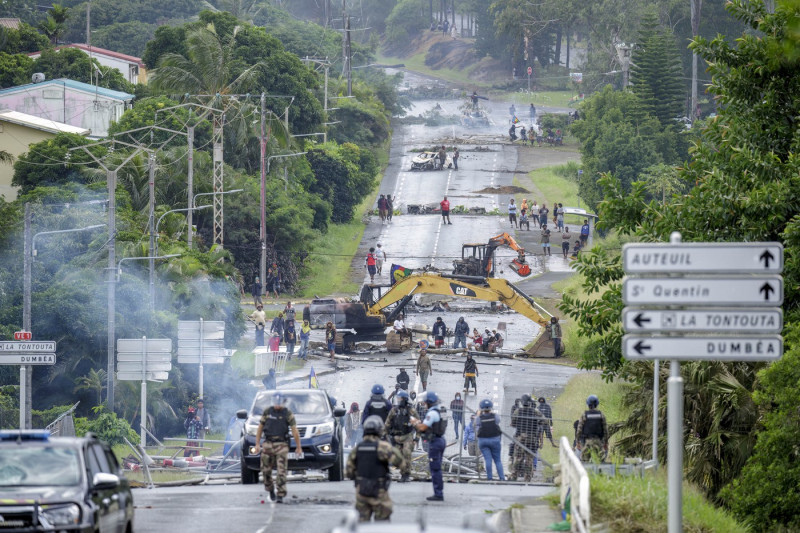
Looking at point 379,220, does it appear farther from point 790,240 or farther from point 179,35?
point 790,240

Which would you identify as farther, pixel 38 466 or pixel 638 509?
pixel 638 509

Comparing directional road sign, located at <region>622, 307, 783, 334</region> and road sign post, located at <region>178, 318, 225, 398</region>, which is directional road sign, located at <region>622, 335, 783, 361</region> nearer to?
directional road sign, located at <region>622, 307, 783, 334</region>

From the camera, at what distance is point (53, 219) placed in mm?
53031

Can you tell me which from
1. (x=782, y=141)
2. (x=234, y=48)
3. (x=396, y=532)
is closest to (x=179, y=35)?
(x=234, y=48)

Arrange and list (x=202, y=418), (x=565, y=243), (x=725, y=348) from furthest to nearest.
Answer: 1. (x=565, y=243)
2. (x=202, y=418)
3. (x=725, y=348)

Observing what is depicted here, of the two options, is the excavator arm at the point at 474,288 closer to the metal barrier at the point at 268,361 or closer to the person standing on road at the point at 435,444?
the metal barrier at the point at 268,361

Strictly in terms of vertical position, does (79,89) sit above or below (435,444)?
above

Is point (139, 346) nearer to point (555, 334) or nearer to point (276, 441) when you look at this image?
point (276, 441)

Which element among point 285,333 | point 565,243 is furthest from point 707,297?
point 565,243

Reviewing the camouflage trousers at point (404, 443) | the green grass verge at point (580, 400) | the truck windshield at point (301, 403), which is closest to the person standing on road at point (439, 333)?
the green grass verge at point (580, 400)

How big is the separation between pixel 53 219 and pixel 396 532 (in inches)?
1838

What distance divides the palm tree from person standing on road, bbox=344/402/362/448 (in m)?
13.1

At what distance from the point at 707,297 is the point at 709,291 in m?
0.05

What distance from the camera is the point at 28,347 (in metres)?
31.8
